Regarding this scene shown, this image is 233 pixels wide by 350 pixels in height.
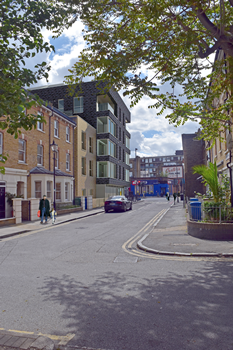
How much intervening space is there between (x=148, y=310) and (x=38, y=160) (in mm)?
22496

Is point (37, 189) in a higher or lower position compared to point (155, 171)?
lower

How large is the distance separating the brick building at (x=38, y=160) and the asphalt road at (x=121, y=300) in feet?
43.6

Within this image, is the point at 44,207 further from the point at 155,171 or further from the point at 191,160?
the point at 155,171

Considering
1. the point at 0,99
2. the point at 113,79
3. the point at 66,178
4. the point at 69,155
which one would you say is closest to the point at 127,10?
the point at 113,79

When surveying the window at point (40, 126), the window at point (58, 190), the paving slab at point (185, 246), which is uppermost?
the window at point (40, 126)

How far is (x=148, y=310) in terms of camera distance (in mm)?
4363

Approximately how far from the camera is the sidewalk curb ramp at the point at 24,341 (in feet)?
10.7

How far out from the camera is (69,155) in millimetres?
32219

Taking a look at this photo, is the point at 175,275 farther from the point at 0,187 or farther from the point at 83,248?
the point at 0,187

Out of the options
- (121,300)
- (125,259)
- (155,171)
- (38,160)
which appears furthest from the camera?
(155,171)

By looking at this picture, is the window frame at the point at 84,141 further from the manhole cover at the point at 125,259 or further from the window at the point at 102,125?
the manhole cover at the point at 125,259

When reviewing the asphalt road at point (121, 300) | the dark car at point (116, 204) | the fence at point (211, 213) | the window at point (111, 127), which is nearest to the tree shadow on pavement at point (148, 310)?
the asphalt road at point (121, 300)

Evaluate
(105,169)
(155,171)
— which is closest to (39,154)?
(105,169)

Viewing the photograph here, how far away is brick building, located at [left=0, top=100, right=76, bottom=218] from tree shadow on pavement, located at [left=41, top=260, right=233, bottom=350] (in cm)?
1578
